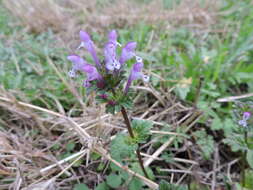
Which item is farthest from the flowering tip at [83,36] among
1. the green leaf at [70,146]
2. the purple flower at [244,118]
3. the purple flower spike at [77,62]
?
the purple flower at [244,118]

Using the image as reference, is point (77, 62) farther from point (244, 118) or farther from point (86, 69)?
point (244, 118)

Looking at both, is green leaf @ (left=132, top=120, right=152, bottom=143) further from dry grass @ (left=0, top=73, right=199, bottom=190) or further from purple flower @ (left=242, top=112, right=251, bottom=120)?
purple flower @ (left=242, top=112, right=251, bottom=120)

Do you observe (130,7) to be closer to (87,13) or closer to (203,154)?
(87,13)

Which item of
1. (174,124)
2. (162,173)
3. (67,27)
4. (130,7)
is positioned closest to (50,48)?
(67,27)

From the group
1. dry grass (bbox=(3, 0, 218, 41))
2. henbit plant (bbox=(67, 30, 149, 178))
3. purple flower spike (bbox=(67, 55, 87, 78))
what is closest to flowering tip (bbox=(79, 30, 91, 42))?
henbit plant (bbox=(67, 30, 149, 178))

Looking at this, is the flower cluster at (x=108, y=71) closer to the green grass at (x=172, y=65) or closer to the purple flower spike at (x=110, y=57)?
the purple flower spike at (x=110, y=57)

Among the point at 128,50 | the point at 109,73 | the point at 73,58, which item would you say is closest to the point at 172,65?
the point at 128,50
